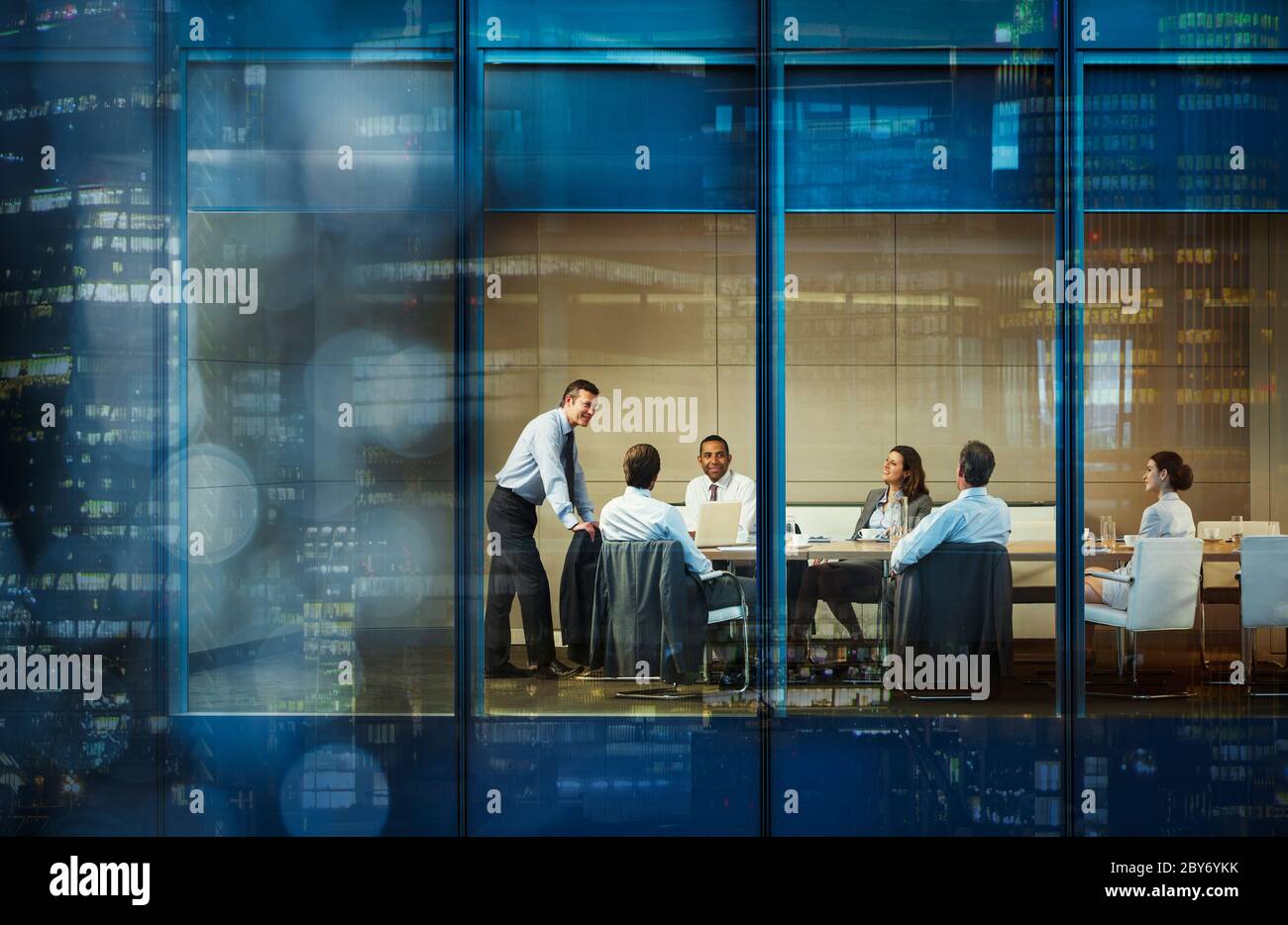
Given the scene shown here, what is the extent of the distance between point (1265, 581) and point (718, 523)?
2.29 m

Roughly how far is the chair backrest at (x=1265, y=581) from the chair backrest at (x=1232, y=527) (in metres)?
0.03

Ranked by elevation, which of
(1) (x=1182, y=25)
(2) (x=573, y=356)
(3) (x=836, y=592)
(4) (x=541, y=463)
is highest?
(1) (x=1182, y=25)

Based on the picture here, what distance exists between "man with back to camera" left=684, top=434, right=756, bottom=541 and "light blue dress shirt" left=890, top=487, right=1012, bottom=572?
648mm

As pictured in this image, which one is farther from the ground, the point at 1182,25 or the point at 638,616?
the point at 1182,25

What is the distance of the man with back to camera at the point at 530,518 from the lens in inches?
213

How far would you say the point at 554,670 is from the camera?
5.46 metres

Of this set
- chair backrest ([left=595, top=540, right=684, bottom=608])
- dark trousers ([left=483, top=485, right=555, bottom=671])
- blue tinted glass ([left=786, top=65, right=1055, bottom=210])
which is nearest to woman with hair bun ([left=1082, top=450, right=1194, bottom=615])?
blue tinted glass ([left=786, top=65, right=1055, bottom=210])

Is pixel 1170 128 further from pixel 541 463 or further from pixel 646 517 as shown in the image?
pixel 541 463

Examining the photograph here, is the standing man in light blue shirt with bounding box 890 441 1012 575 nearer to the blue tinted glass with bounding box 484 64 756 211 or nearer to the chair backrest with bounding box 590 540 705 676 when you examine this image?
the chair backrest with bounding box 590 540 705 676

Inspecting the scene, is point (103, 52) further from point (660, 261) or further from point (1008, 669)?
point (1008, 669)

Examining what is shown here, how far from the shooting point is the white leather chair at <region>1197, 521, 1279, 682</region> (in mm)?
5375

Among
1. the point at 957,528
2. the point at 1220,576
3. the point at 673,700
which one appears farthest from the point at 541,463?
the point at 1220,576
